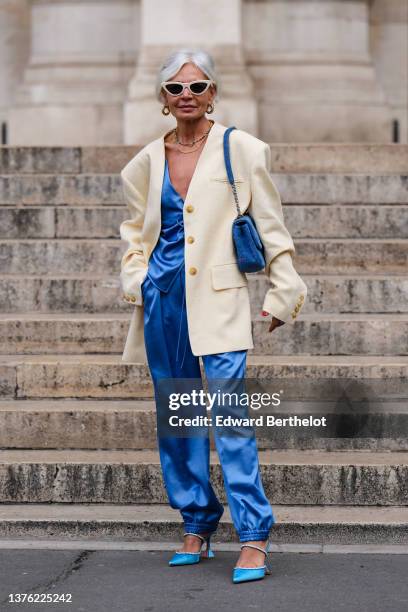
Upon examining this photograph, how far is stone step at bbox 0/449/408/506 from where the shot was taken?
21.4 ft

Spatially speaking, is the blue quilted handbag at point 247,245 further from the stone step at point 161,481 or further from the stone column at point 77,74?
the stone column at point 77,74

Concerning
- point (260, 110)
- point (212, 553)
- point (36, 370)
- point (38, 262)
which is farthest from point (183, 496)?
point (260, 110)

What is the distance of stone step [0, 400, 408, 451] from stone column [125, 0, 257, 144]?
4962 millimetres

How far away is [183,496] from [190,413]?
1.06ft

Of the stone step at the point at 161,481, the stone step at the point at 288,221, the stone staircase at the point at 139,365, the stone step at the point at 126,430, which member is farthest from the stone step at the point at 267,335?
the stone step at the point at 161,481

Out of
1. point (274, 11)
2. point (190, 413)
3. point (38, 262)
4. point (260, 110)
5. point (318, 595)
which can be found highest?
point (274, 11)

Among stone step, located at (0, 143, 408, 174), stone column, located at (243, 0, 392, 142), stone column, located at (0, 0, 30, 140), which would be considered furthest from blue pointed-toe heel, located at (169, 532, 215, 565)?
stone column, located at (0, 0, 30, 140)

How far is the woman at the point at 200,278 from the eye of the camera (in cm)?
552

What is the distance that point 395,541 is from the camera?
20.1 feet

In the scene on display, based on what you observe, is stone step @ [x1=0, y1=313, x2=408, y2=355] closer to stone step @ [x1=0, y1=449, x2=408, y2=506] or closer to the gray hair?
stone step @ [x1=0, y1=449, x2=408, y2=506]

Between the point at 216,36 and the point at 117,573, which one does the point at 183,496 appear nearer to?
the point at 117,573

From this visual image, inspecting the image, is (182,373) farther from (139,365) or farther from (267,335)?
(267,335)

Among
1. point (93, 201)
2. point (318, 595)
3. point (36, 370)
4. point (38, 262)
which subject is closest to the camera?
point (318, 595)

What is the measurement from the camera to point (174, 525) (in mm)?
6207
